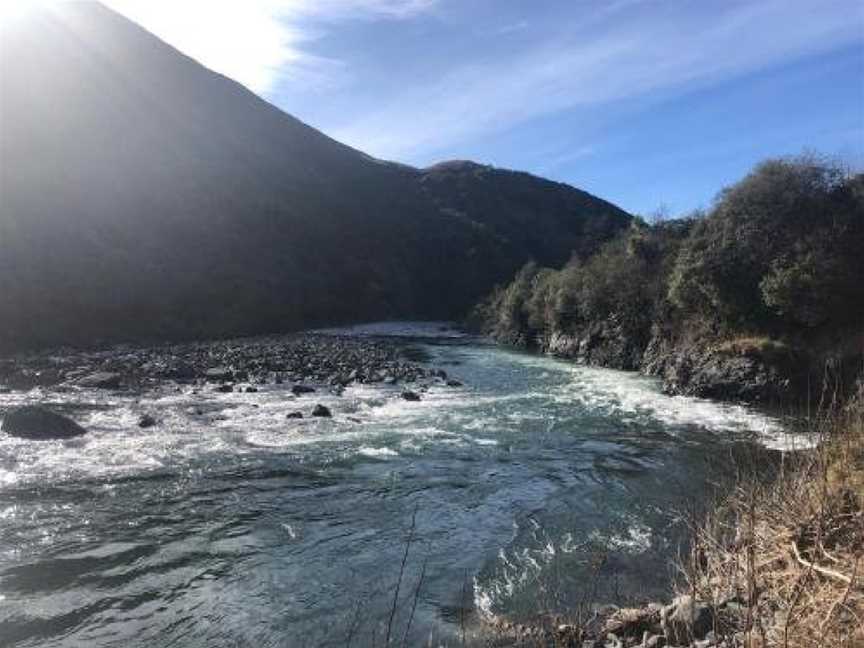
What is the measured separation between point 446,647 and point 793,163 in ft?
108

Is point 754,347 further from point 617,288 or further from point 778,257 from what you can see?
point 617,288

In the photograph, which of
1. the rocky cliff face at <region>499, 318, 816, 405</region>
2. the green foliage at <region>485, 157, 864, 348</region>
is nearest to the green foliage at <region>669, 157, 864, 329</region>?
the green foliage at <region>485, 157, 864, 348</region>

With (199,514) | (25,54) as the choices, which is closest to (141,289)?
(25,54)

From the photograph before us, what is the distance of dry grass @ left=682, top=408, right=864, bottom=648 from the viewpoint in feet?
17.7

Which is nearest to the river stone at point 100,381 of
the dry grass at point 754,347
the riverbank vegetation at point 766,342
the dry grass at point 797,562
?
the riverbank vegetation at point 766,342

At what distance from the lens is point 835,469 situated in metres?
9.32

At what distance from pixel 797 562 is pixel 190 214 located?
4119 inches

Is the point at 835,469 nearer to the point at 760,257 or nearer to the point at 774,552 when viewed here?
the point at 774,552

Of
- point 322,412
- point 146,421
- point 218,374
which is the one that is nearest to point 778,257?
point 322,412

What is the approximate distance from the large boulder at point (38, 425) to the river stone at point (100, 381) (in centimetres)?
1058

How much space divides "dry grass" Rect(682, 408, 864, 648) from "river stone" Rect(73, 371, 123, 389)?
1133 inches

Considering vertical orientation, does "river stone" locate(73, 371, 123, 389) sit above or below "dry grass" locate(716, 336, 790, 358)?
below

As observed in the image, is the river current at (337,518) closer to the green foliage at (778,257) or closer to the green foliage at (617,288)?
the green foliage at (778,257)

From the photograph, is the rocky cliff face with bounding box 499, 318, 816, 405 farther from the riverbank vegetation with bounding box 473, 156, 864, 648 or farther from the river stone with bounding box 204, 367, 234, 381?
the river stone with bounding box 204, 367, 234, 381
